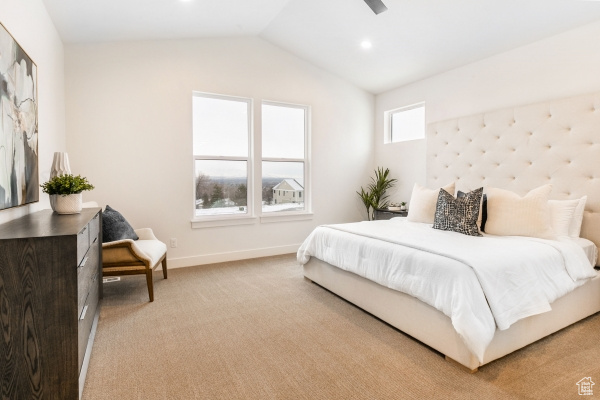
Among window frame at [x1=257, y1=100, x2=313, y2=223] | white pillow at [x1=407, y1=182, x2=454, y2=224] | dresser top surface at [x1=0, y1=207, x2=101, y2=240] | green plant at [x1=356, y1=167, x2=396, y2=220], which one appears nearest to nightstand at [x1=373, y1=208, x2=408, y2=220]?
green plant at [x1=356, y1=167, x2=396, y2=220]

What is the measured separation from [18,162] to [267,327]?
196cm

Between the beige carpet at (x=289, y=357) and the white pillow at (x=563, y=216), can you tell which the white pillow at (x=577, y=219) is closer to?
the white pillow at (x=563, y=216)

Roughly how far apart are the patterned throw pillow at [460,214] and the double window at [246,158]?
7.35ft

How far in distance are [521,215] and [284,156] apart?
9.91ft

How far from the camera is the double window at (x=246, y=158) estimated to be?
428 cm

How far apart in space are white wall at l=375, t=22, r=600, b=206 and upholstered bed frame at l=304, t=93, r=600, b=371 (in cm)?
18

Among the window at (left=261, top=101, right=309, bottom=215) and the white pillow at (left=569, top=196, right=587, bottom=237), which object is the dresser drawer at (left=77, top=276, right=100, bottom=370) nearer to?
the window at (left=261, top=101, right=309, bottom=215)

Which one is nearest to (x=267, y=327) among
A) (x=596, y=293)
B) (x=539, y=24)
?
(x=596, y=293)

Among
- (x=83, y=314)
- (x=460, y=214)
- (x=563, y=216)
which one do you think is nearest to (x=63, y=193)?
(x=83, y=314)

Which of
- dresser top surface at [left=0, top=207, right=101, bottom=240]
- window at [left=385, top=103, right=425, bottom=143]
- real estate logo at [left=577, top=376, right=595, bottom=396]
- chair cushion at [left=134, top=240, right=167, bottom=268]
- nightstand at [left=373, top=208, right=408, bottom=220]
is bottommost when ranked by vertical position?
real estate logo at [left=577, top=376, right=595, bottom=396]

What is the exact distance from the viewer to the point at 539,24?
10.0 ft

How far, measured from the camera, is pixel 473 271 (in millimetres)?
1938

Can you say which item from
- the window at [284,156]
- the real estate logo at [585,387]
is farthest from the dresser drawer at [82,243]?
the window at [284,156]

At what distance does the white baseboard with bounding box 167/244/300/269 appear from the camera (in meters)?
4.07
